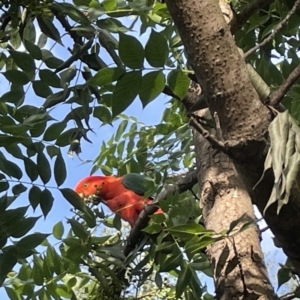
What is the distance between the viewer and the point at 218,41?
87 centimetres

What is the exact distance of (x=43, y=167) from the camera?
48.5 inches

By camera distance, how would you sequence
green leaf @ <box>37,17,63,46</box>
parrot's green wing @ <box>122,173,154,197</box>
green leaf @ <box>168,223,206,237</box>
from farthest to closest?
1. parrot's green wing @ <box>122,173,154,197</box>
2. green leaf @ <box>37,17,63,46</box>
3. green leaf @ <box>168,223,206,237</box>

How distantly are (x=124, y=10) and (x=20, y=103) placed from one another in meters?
0.30

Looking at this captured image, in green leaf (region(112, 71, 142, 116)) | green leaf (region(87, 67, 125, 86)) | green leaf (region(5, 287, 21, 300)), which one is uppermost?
green leaf (region(87, 67, 125, 86))

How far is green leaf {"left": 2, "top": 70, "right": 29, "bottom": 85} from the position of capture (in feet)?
4.06

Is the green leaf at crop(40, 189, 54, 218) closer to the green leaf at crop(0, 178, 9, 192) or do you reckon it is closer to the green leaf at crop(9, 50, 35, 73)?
the green leaf at crop(0, 178, 9, 192)

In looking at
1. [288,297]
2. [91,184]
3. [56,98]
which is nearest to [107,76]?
[56,98]

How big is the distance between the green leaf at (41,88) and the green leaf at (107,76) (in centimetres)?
21

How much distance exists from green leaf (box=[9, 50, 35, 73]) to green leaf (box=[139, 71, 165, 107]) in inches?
11.6

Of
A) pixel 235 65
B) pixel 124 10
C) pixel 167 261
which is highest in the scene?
pixel 124 10

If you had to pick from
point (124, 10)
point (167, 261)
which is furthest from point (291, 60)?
point (167, 261)

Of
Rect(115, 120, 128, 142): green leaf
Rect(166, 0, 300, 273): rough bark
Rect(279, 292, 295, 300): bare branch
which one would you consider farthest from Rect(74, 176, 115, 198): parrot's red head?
Rect(166, 0, 300, 273): rough bark

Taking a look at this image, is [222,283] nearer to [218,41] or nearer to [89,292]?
[218,41]

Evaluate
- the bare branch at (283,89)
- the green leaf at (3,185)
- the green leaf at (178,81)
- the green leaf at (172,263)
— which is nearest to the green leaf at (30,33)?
the green leaf at (3,185)
